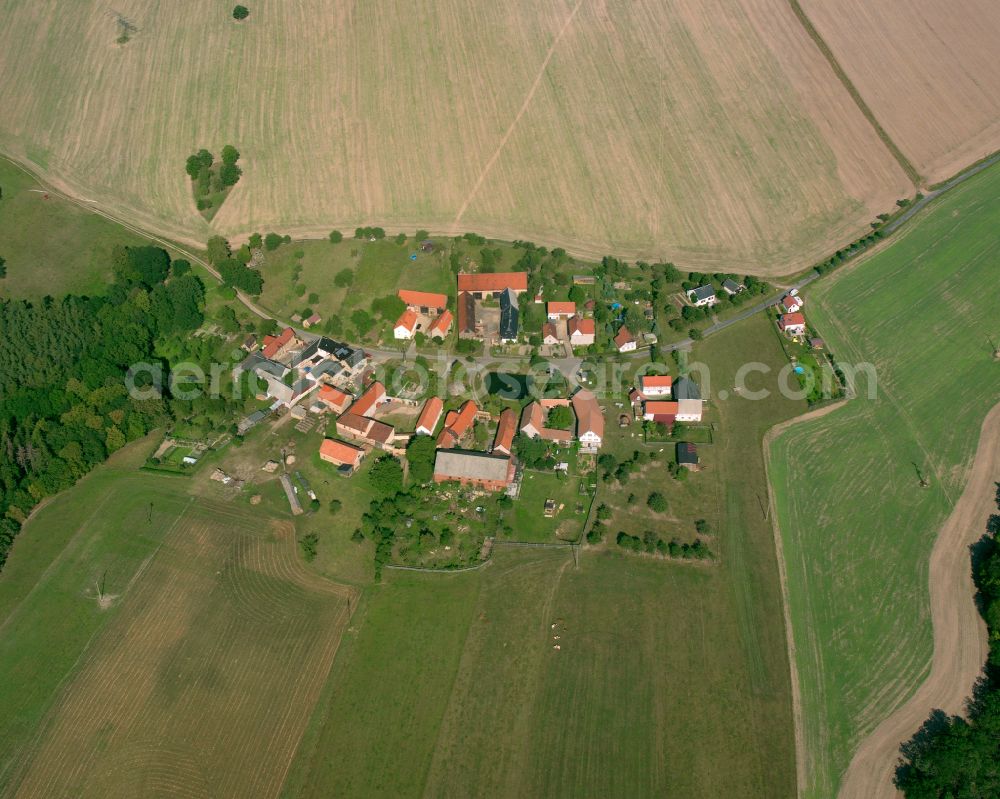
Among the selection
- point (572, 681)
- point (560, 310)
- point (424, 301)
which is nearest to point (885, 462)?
point (572, 681)

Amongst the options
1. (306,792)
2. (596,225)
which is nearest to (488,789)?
(306,792)

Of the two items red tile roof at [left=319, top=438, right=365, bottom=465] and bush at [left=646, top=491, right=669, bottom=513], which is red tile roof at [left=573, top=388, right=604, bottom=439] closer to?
bush at [left=646, top=491, right=669, bottom=513]

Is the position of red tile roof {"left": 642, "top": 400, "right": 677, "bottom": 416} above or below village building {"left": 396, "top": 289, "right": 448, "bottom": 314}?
below

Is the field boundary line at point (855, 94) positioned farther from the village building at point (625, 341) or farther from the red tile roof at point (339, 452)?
the red tile roof at point (339, 452)

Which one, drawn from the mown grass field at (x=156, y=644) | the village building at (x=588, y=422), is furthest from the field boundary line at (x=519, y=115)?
the mown grass field at (x=156, y=644)

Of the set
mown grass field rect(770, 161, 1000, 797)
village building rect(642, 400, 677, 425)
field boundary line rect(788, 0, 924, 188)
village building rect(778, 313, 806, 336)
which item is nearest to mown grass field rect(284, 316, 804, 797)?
mown grass field rect(770, 161, 1000, 797)

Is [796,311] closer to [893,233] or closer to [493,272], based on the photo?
[893,233]
